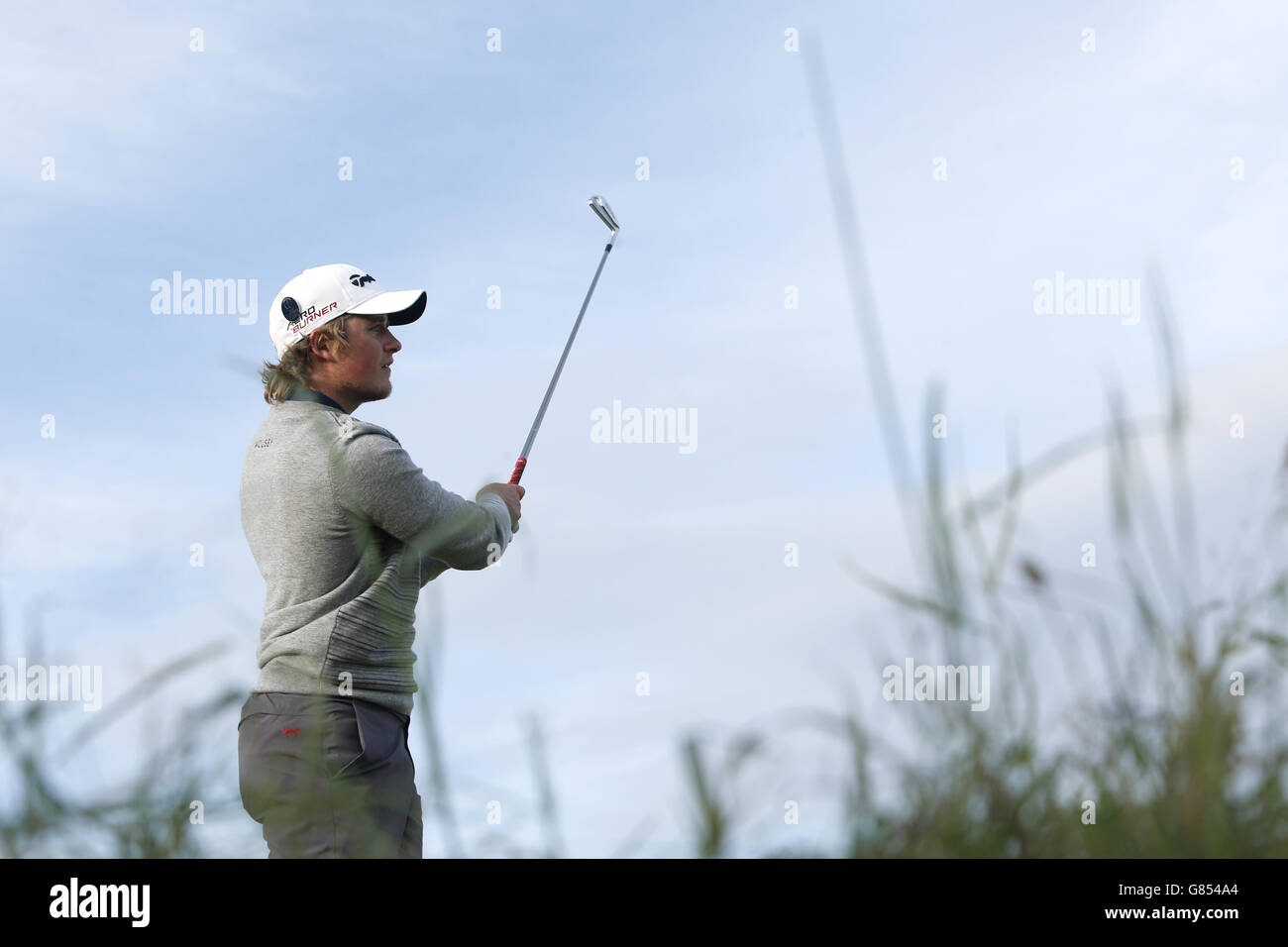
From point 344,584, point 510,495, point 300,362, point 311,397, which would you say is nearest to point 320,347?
point 300,362

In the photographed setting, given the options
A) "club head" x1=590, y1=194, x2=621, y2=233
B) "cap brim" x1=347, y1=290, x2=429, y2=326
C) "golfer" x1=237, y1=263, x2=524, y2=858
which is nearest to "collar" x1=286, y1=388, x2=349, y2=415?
"golfer" x1=237, y1=263, x2=524, y2=858

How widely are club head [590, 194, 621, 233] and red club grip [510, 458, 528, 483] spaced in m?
1.17

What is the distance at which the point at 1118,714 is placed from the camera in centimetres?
153

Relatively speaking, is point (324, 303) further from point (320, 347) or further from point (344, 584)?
point (344, 584)

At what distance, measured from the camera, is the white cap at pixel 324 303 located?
391cm

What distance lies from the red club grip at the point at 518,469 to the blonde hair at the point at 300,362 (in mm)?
783

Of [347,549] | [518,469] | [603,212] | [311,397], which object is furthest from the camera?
[603,212]

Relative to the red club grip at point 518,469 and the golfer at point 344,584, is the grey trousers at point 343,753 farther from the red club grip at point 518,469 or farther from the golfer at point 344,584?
the red club grip at point 518,469

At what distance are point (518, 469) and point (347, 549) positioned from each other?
983mm

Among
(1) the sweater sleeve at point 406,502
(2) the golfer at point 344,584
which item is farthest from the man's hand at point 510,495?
(1) the sweater sleeve at point 406,502

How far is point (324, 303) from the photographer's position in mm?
3922
